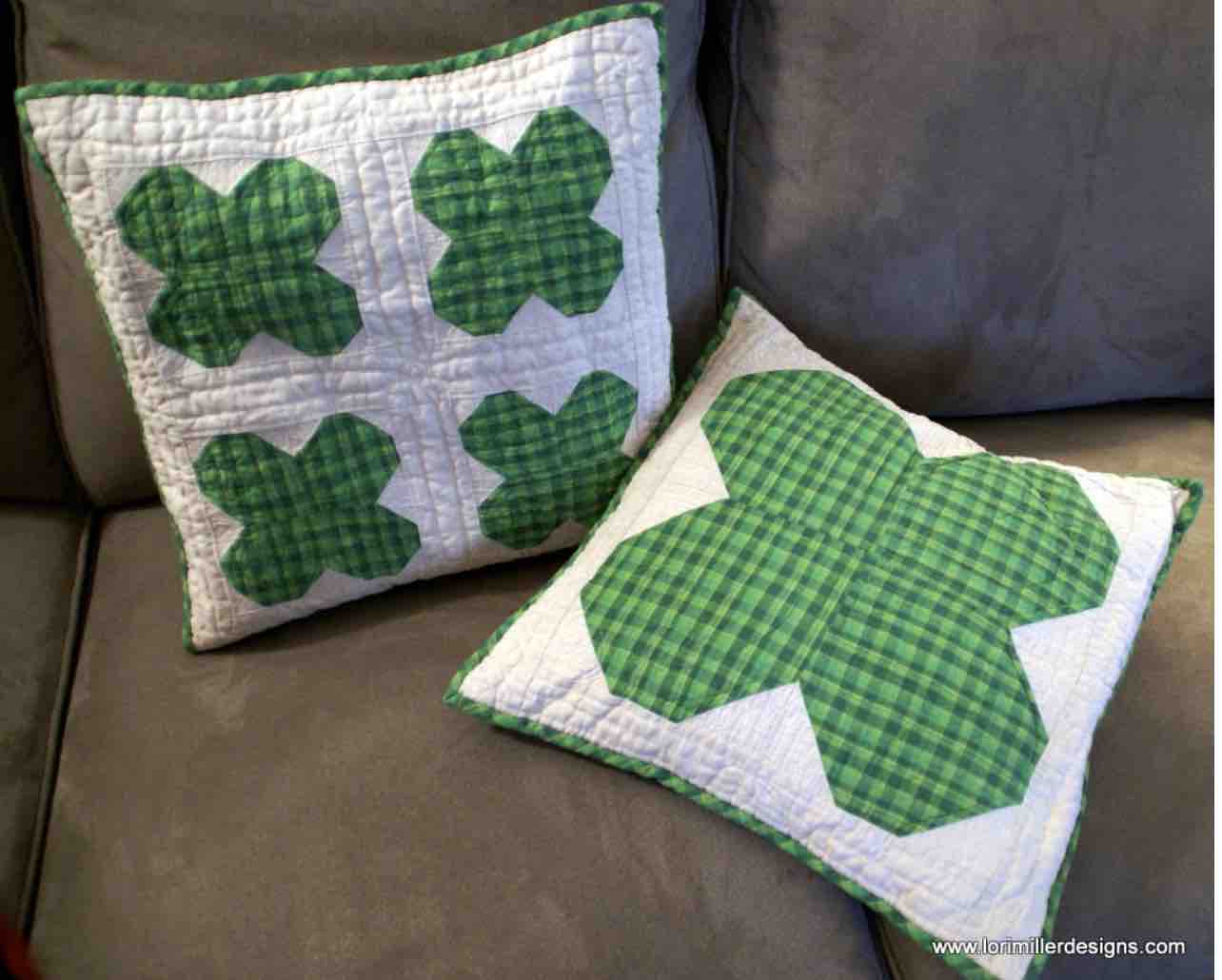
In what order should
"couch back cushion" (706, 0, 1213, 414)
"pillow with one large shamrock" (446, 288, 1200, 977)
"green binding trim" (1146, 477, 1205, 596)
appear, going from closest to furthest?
1. "pillow with one large shamrock" (446, 288, 1200, 977)
2. "green binding trim" (1146, 477, 1205, 596)
3. "couch back cushion" (706, 0, 1213, 414)

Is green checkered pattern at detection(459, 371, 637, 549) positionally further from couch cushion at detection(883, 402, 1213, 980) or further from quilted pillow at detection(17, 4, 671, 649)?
couch cushion at detection(883, 402, 1213, 980)

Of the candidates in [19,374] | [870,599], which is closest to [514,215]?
[870,599]

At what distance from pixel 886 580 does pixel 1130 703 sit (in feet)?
0.77

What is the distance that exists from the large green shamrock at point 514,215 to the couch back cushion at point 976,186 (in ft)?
0.80

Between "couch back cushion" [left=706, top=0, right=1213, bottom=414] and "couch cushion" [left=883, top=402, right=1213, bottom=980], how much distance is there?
264mm

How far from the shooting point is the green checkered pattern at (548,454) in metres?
0.82

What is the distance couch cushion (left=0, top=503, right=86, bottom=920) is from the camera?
77 cm

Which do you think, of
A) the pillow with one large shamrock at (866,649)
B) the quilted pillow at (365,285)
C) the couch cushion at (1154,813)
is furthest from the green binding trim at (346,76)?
the couch cushion at (1154,813)

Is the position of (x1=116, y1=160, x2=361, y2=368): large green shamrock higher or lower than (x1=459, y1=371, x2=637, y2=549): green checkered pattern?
higher

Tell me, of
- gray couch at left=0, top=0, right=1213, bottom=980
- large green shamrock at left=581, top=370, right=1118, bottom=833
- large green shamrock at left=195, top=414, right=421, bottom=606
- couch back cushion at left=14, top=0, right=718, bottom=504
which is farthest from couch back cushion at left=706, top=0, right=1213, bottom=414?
large green shamrock at left=195, top=414, right=421, bottom=606

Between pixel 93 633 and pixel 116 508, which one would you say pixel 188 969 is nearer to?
pixel 93 633

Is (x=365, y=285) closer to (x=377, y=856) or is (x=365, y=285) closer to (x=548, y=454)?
(x=548, y=454)

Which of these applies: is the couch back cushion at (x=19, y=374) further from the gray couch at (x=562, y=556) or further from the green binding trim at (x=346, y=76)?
the green binding trim at (x=346, y=76)

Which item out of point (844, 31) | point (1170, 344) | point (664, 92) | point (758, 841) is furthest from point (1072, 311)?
point (758, 841)
